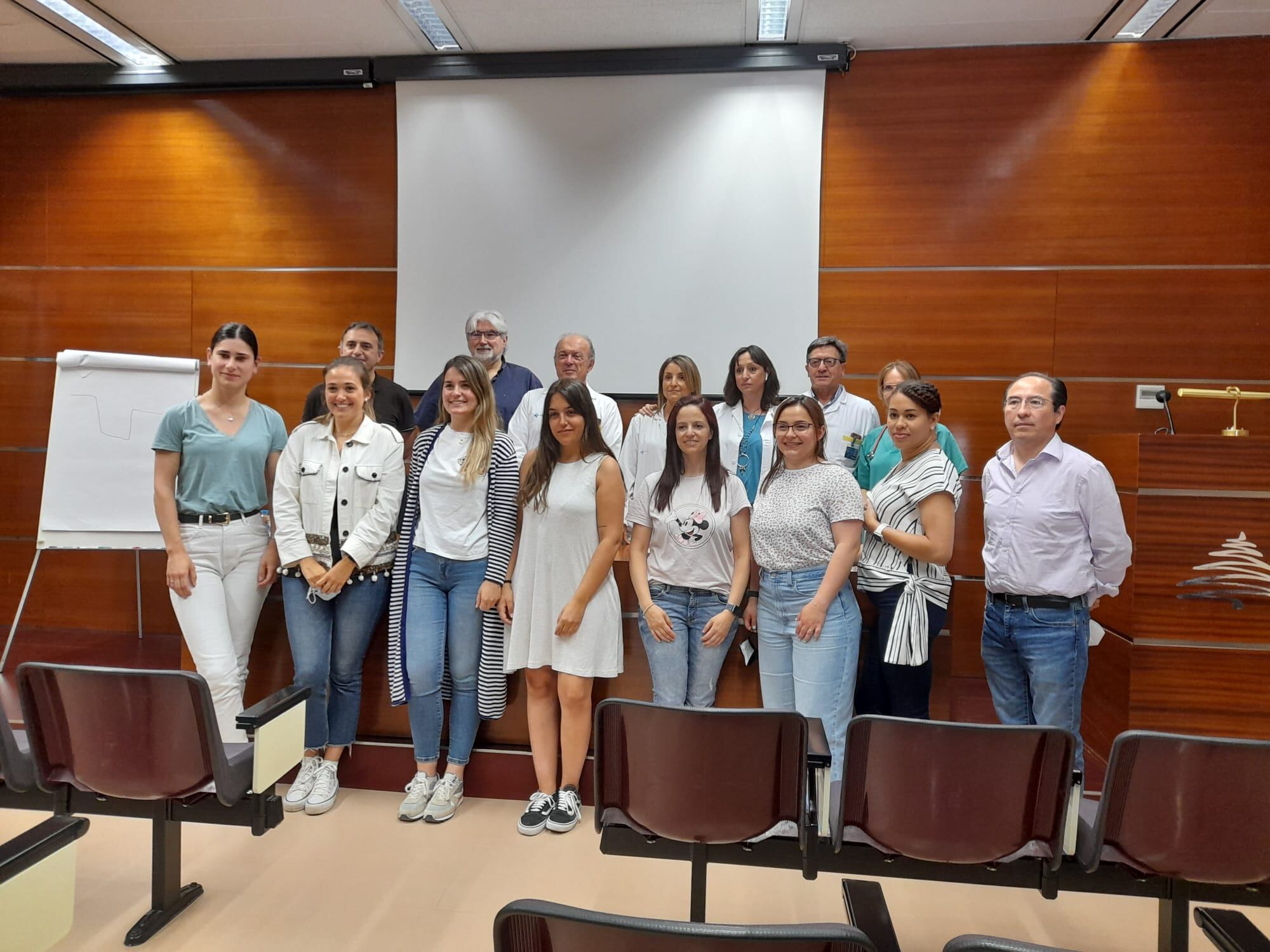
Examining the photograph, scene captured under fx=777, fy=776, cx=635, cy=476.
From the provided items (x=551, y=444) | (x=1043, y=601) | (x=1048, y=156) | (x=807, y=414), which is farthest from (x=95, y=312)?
(x=1048, y=156)

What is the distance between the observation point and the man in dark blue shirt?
3.54 metres

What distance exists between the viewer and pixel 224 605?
8.71 ft

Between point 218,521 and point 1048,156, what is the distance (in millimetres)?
4449

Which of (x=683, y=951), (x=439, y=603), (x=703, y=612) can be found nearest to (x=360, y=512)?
(x=439, y=603)

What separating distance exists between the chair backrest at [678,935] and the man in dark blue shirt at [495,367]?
9.14 ft

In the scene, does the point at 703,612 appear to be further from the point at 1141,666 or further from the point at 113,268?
the point at 113,268

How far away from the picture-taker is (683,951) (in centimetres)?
86

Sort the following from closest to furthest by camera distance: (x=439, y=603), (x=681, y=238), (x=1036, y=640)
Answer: (x=1036, y=640) → (x=439, y=603) → (x=681, y=238)

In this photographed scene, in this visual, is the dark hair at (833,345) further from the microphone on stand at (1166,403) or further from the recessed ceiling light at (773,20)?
the recessed ceiling light at (773,20)

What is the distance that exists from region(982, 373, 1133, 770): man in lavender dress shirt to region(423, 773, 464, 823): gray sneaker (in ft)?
6.14

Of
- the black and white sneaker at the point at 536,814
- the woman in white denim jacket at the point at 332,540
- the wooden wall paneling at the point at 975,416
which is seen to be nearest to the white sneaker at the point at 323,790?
the woman in white denim jacket at the point at 332,540

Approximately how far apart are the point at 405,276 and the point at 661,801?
388cm

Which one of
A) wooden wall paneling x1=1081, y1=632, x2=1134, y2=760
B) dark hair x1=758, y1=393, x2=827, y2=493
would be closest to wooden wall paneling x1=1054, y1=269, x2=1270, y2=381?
wooden wall paneling x1=1081, y1=632, x2=1134, y2=760

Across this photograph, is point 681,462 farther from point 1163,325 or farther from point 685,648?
point 1163,325
